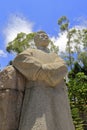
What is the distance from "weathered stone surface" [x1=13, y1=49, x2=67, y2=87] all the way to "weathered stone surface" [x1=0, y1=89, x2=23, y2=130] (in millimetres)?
424

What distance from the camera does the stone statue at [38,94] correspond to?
5.10 metres

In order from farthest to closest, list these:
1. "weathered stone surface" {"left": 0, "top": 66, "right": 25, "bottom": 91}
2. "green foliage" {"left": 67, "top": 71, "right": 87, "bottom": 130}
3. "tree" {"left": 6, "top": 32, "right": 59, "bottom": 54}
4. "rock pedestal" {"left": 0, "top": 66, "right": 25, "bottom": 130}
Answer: "tree" {"left": 6, "top": 32, "right": 59, "bottom": 54}, "green foliage" {"left": 67, "top": 71, "right": 87, "bottom": 130}, "weathered stone surface" {"left": 0, "top": 66, "right": 25, "bottom": 91}, "rock pedestal" {"left": 0, "top": 66, "right": 25, "bottom": 130}

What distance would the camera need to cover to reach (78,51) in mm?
31078

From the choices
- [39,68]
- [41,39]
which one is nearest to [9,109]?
[39,68]

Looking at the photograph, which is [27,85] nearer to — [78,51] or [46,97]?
[46,97]

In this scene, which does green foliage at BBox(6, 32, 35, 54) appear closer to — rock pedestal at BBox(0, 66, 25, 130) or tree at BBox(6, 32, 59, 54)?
tree at BBox(6, 32, 59, 54)

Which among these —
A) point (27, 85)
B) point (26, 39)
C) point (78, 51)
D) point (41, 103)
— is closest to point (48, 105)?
point (41, 103)

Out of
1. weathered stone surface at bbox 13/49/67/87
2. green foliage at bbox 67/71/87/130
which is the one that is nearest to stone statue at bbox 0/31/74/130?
weathered stone surface at bbox 13/49/67/87

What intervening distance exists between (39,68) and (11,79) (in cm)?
53

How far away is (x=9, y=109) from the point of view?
5203mm

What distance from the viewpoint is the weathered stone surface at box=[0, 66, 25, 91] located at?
5.31 metres

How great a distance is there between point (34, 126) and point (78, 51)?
2644 centimetres

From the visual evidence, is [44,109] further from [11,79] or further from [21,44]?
[21,44]

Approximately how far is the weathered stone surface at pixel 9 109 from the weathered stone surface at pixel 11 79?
3.6 inches
